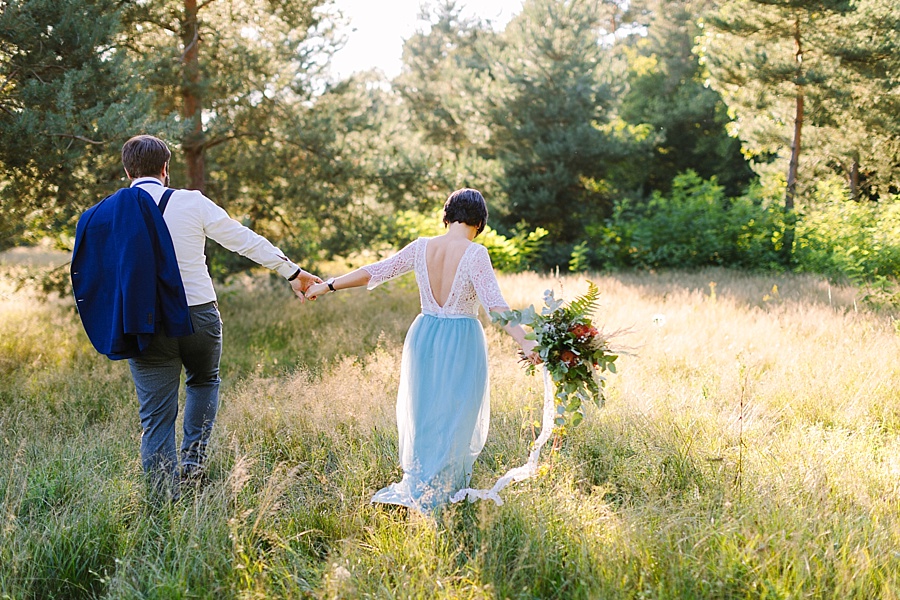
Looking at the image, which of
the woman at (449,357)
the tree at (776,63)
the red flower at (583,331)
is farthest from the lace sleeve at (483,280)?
the tree at (776,63)

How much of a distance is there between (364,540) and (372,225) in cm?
789

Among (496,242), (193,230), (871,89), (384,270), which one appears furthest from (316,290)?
(871,89)

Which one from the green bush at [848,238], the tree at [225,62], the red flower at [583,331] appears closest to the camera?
the red flower at [583,331]

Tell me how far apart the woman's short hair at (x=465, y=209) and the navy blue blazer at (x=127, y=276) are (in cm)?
159

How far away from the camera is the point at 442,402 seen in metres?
3.78

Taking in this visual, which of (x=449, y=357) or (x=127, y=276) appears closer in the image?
(x=127, y=276)

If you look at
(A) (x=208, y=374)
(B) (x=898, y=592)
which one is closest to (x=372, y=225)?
(A) (x=208, y=374)

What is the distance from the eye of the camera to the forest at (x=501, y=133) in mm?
6910

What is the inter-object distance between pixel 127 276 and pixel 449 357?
1.82 meters

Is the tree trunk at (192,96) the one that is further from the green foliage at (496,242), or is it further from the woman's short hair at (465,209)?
the woman's short hair at (465,209)

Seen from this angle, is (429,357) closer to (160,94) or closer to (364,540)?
(364,540)

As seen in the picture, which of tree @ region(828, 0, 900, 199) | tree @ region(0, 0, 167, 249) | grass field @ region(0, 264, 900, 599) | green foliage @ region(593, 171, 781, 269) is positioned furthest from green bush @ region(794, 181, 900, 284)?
tree @ region(0, 0, 167, 249)

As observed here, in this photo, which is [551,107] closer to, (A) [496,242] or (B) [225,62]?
(A) [496,242]

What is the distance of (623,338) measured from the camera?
298 inches
